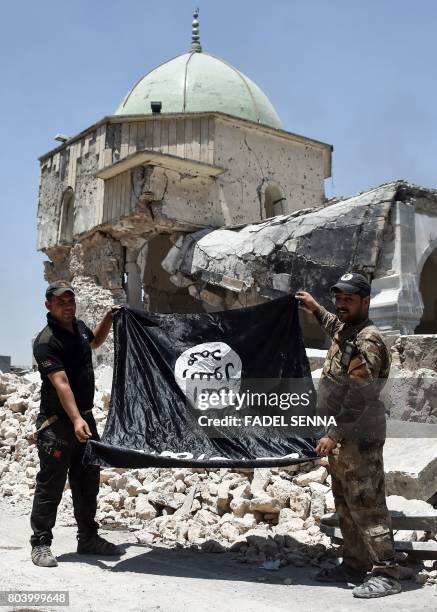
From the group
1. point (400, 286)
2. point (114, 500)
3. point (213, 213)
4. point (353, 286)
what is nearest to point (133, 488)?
point (114, 500)

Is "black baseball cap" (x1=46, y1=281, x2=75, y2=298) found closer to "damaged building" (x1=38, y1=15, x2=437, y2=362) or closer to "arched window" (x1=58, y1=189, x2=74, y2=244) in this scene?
"damaged building" (x1=38, y1=15, x2=437, y2=362)

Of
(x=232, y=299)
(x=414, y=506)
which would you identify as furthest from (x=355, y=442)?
(x=232, y=299)

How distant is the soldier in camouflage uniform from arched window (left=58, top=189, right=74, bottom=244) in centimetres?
1419

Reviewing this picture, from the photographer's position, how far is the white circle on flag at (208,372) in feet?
17.1

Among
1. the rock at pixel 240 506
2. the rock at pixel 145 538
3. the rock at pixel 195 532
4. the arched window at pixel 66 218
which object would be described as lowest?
the rock at pixel 145 538

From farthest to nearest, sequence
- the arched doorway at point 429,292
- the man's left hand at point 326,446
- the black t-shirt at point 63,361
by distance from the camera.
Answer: the arched doorway at point 429,292, the black t-shirt at point 63,361, the man's left hand at point 326,446

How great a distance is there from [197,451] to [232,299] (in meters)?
8.30

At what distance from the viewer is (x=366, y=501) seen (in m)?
4.07

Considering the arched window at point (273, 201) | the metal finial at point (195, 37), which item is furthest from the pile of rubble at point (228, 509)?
the metal finial at point (195, 37)

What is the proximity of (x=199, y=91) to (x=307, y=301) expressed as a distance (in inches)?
531

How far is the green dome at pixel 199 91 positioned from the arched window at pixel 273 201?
1830 mm

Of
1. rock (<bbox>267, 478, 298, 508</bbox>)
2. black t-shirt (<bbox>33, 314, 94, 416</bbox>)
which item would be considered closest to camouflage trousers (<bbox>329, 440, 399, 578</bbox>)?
rock (<bbox>267, 478, 298, 508</bbox>)

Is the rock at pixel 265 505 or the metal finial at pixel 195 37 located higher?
the metal finial at pixel 195 37

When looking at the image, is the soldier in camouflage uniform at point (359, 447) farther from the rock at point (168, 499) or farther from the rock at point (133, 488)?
the rock at point (133, 488)
